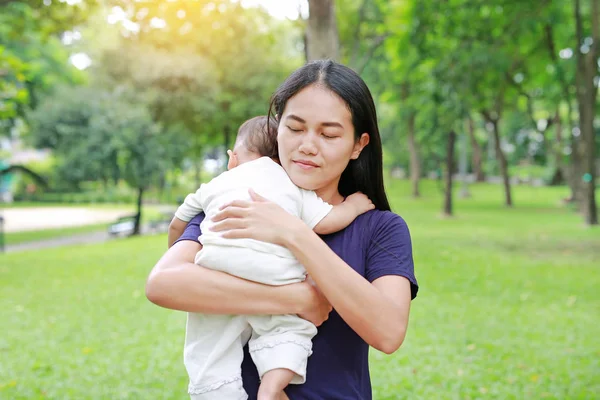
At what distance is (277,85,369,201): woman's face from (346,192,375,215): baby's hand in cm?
11

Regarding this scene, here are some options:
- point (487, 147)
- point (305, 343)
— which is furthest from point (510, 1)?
point (487, 147)

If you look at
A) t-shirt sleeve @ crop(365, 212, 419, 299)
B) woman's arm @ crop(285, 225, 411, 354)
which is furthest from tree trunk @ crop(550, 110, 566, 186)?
woman's arm @ crop(285, 225, 411, 354)

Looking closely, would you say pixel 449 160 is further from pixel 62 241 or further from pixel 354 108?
pixel 354 108

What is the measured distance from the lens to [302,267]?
181 cm

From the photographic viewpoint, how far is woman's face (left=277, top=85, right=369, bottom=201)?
6.06 feet

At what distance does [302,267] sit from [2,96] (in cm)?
1081

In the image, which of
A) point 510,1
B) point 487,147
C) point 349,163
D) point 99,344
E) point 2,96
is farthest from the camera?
point 487,147

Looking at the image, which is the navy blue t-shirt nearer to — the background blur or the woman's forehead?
the woman's forehead

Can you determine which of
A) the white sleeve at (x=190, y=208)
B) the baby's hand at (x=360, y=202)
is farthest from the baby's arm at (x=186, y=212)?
the baby's hand at (x=360, y=202)

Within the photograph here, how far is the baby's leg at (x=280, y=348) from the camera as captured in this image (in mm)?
1699

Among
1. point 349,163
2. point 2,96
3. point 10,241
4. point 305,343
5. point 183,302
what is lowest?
point 10,241

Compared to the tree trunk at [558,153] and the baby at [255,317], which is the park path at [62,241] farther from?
the baby at [255,317]

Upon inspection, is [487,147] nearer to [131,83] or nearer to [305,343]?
[131,83]

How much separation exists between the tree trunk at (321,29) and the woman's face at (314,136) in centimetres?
600
